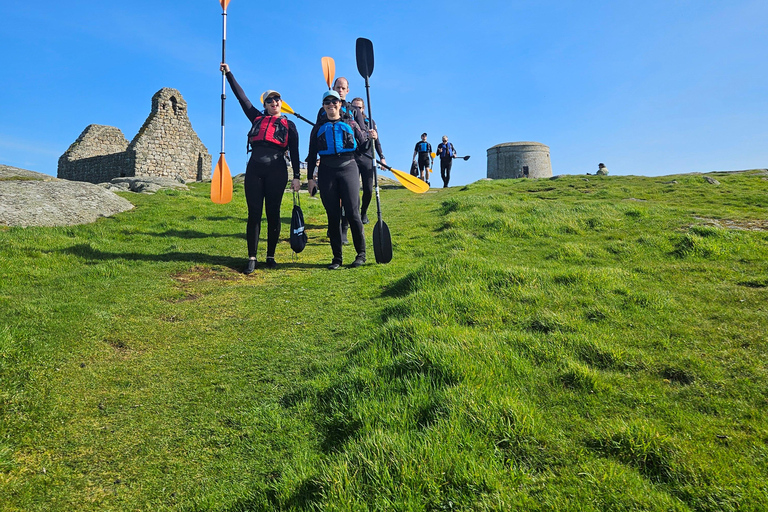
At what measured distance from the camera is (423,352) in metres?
3.67

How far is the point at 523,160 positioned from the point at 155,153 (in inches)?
1067

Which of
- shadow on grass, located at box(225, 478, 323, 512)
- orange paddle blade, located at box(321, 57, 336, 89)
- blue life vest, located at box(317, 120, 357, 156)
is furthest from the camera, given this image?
orange paddle blade, located at box(321, 57, 336, 89)

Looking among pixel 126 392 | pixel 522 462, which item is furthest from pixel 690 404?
pixel 126 392

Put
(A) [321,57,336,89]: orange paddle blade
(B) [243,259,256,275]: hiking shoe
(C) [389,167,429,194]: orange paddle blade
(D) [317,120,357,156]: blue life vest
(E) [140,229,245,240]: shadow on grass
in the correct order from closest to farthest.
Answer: (D) [317,120,357,156]: blue life vest
(B) [243,259,256,275]: hiking shoe
(C) [389,167,429,194]: orange paddle blade
(E) [140,229,245,240]: shadow on grass
(A) [321,57,336,89]: orange paddle blade

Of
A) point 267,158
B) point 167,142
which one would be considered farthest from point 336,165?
point 167,142

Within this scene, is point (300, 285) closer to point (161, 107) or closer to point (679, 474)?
point (679, 474)

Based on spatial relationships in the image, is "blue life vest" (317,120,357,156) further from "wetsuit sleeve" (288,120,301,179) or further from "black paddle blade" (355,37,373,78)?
"black paddle blade" (355,37,373,78)

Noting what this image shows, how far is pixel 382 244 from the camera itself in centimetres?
780

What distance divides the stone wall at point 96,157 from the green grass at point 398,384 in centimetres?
2661

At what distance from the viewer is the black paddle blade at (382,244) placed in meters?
7.77

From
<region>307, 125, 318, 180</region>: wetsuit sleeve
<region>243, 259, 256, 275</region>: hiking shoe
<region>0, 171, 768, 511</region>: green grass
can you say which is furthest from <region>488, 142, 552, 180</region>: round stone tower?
<region>243, 259, 256, 275</region>: hiking shoe

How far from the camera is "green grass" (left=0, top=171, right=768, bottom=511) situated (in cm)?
245

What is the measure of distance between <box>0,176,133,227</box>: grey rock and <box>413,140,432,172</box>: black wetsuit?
42.2 ft

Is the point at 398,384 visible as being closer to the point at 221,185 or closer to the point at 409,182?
the point at 409,182
